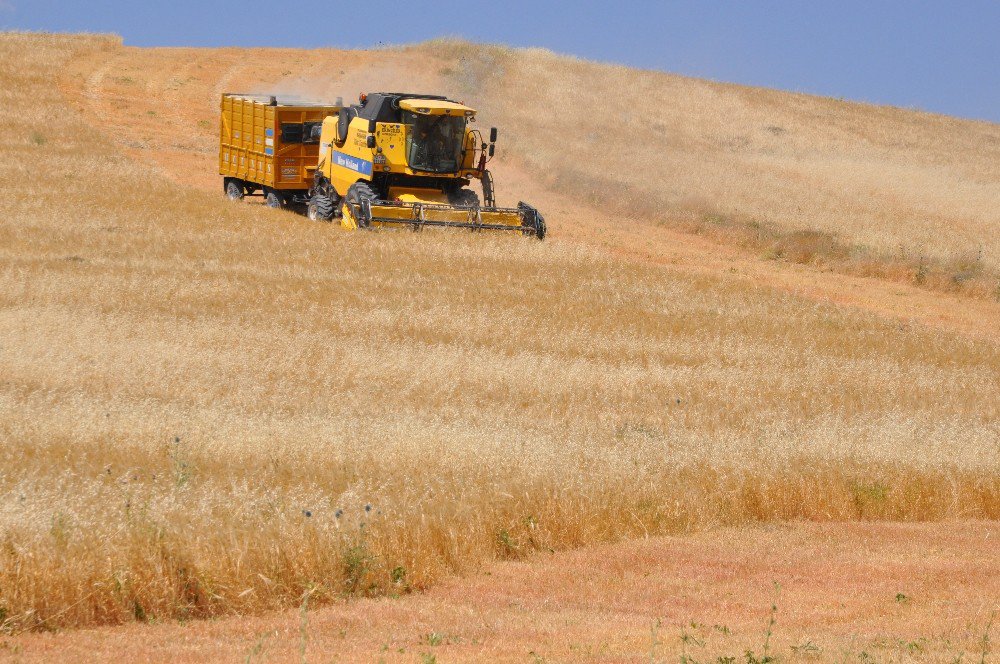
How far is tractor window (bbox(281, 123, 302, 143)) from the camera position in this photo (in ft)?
93.6

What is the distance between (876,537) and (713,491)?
1229 mm

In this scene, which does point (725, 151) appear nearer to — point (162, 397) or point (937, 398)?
point (937, 398)

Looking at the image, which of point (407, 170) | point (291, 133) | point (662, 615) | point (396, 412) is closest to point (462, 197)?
point (407, 170)

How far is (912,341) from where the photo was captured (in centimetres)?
1834

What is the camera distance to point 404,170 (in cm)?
2542

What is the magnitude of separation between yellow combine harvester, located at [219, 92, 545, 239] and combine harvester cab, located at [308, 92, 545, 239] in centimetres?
2

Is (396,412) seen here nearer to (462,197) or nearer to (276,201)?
(462,197)

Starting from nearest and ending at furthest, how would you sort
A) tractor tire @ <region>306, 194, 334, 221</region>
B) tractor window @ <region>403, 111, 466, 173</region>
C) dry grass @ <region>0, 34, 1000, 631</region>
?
1. dry grass @ <region>0, 34, 1000, 631</region>
2. tractor window @ <region>403, 111, 466, 173</region>
3. tractor tire @ <region>306, 194, 334, 221</region>

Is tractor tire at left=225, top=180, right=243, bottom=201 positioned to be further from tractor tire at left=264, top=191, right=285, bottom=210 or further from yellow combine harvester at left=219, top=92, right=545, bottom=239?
yellow combine harvester at left=219, top=92, right=545, bottom=239

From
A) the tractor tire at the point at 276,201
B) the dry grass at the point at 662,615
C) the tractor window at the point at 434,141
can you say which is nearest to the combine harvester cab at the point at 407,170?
the tractor window at the point at 434,141

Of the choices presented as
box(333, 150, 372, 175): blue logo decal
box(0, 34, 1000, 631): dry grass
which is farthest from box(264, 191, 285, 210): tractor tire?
box(0, 34, 1000, 631): dry grass

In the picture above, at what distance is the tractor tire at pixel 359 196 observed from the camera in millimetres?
24562

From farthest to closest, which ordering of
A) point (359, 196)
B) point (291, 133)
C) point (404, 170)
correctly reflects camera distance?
1. point (291, 133)
2. point (404, 170)
3. point (359, 196)

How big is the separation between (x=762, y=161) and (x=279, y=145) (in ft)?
82.5
